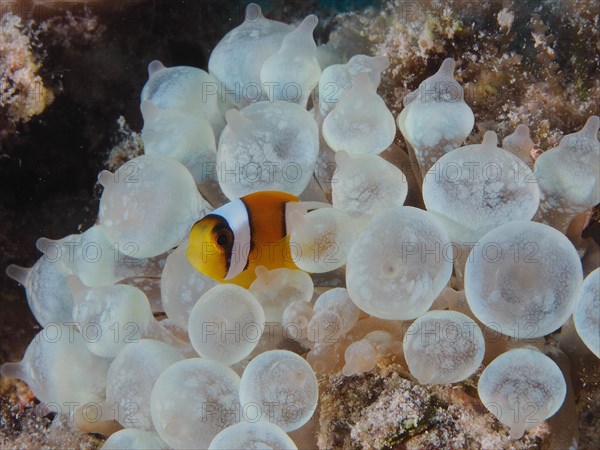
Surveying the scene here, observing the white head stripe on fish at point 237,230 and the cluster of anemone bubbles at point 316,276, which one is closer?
the cluster of anemone bubbles at point 316,276

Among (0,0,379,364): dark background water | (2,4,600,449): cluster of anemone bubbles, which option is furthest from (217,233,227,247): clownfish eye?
(0,0,379,364): dark background water

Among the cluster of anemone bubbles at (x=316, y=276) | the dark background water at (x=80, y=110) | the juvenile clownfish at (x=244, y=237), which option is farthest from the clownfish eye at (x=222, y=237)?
the dark background water at (x=80, y=110)

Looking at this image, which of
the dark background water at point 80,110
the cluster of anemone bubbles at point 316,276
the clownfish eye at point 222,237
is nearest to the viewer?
the cluster of anemone bubbles at point 316,276

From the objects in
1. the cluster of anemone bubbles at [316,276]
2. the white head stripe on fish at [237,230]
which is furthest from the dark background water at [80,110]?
the white head stripe on fish at [237,230]

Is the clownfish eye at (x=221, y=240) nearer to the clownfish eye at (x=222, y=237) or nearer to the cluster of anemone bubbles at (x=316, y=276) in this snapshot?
the clownfish eye at (x=222, y=237)

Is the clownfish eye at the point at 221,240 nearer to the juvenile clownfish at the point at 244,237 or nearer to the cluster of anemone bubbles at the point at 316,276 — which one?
the juvenile clownfish at the point at 244,237

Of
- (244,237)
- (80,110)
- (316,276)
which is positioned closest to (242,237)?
(244,237)

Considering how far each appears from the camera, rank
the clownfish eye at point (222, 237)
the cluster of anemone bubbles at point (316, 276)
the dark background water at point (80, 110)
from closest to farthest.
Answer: the cluster of anemone bubbles at point (316, 276) < the clownfish eye at point (222, 237) < the dark background water at point (80, 110)
